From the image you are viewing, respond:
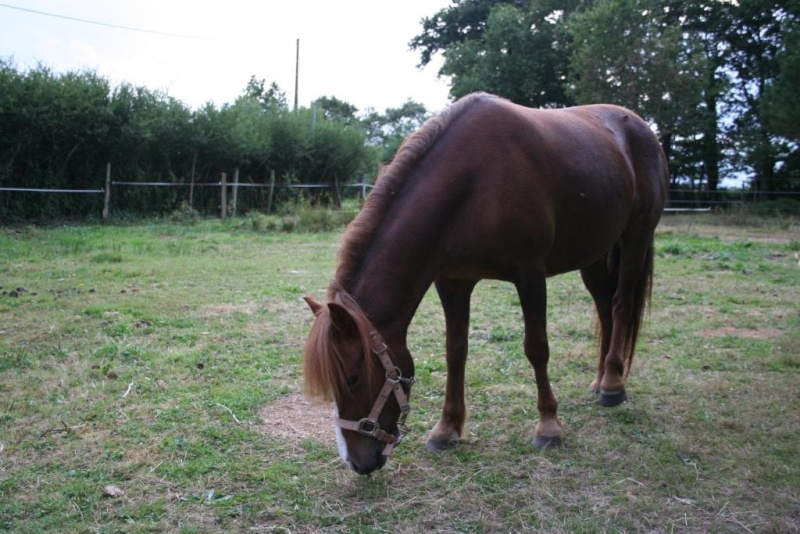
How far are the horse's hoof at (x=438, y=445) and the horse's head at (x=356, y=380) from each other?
605 mm

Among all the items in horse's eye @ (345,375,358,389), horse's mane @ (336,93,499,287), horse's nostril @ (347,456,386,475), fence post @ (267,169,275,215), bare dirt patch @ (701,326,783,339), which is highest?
fence post @ (267,169,275,215)

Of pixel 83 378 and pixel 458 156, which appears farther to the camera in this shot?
pixel 83 378

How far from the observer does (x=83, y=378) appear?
3.97m

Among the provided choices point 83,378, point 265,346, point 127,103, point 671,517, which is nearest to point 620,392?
point 671,517

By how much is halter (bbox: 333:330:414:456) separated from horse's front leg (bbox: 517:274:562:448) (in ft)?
2.80

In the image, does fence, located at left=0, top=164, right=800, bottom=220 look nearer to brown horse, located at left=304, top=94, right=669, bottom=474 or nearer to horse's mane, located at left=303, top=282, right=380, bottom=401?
brown horse, located at left=304, top=94, right=669, bottom=474

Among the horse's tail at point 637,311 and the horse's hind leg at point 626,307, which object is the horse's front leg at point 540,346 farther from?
the horse's tail at point 637,311

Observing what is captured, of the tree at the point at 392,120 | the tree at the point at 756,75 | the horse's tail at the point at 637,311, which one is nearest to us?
the horse's tail at the point at 637,311

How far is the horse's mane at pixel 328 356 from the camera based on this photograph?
2.36 meters

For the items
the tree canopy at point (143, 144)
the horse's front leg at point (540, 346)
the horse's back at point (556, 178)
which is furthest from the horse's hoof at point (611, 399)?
the tree canopy at point (143, 144)

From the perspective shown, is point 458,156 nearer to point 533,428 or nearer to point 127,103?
point 533,428

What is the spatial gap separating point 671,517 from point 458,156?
183 cm

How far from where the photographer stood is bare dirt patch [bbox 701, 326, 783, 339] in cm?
512

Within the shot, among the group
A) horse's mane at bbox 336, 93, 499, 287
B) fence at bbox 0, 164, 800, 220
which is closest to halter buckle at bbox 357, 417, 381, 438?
horse's mane at bbox 336, 93, 499, 287
